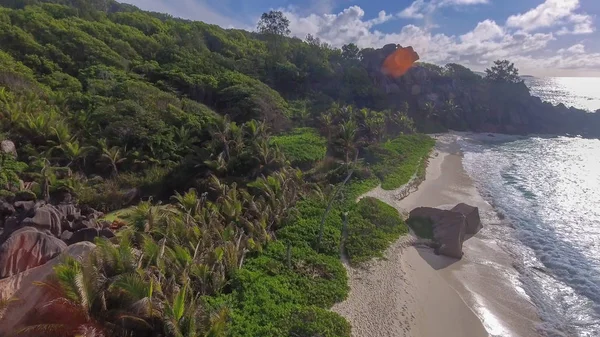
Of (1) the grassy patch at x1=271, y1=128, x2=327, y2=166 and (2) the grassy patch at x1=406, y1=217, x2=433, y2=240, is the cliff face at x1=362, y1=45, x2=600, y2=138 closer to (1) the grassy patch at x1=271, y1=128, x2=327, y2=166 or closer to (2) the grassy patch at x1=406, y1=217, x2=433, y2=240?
(1) the grassy patch at x1=271, y1=128, x2=327, y2=166

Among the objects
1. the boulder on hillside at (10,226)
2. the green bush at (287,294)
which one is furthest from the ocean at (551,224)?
the boulder on hillside at (10,226)

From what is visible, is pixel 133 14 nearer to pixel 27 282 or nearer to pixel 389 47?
pixel 389 47

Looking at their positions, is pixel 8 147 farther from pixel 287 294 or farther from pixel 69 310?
pixel 287 294

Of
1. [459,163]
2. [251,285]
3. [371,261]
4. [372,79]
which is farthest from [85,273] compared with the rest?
[372,79]

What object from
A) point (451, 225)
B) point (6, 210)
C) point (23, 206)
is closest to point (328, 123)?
point (451, 225)

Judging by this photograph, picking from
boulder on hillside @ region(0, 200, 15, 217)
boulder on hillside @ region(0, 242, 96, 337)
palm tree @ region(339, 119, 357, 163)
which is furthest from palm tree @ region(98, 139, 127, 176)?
palm tree @ region(339, 119, 357, 163)

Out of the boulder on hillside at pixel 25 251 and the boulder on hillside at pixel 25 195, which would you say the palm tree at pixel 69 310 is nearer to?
the boulder on hillside at pixel 25 251
